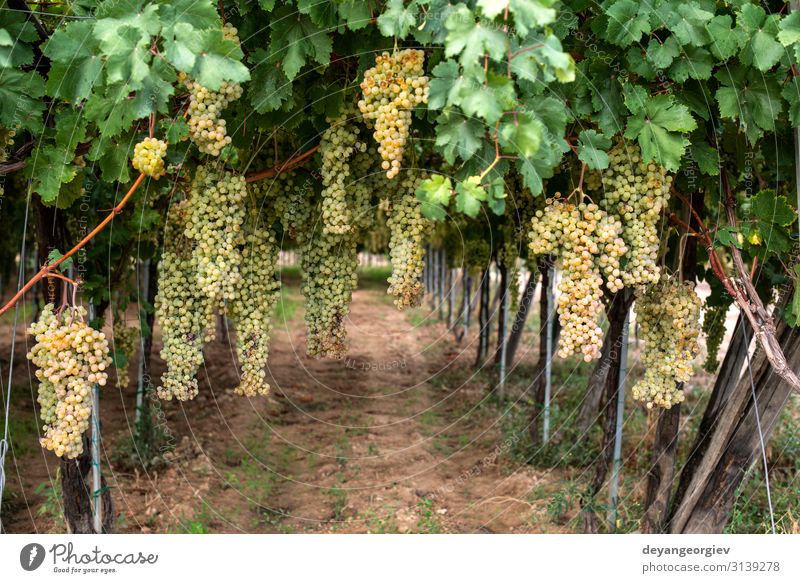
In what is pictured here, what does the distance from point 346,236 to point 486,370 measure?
25.4ft

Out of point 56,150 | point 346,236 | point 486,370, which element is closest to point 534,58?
point 346,236

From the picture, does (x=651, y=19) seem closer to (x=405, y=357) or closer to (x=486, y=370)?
(x=486, y=370)

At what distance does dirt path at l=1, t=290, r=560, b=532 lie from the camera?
6.35 m

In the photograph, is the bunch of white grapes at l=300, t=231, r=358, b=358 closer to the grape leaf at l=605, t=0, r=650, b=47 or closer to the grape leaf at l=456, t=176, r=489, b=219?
the grape leaf at l=456, t=176, r=489, b=219

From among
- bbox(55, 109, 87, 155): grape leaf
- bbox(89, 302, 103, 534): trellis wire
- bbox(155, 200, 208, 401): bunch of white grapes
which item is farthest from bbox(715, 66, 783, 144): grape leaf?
bbox(89, 302, 103, 534): trellis wire

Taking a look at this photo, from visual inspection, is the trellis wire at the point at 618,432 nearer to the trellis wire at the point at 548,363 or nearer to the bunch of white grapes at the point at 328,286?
the trellis wire at the point at 548,363

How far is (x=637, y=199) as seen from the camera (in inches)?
131

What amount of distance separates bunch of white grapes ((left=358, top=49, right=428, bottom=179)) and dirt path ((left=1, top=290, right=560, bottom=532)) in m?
2.58

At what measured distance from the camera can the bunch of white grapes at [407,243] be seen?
3355mm

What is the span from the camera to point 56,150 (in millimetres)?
3520

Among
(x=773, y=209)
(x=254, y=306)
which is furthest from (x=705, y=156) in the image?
(x=254, y=306)

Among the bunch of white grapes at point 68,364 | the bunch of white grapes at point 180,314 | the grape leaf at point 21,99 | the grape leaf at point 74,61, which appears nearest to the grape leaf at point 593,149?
the bunch of white grapes at point 180,314

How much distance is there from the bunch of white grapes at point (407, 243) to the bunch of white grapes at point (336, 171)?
21 centimetres

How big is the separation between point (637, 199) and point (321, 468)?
5024mm
